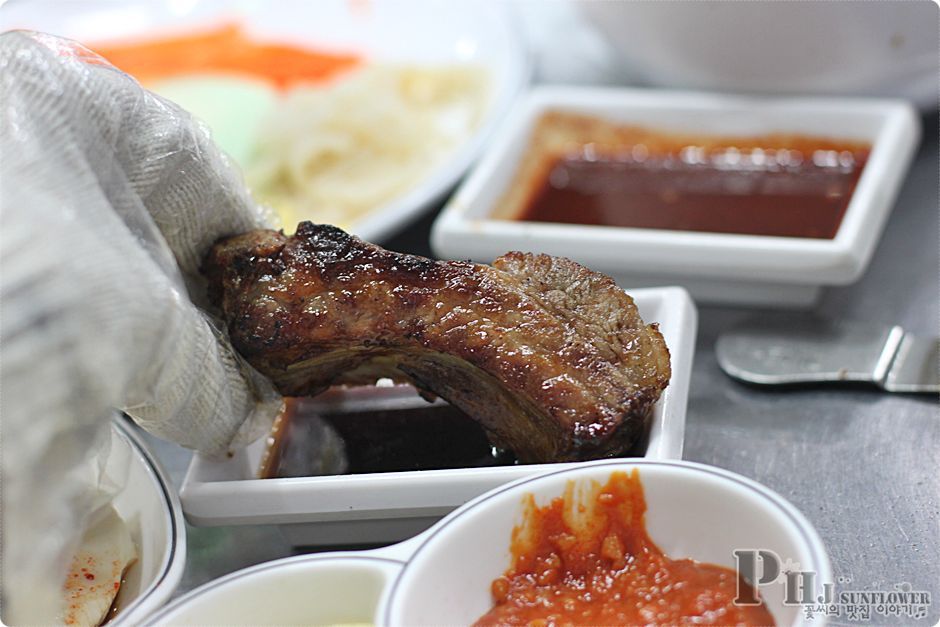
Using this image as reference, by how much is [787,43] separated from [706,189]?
439 millimetres

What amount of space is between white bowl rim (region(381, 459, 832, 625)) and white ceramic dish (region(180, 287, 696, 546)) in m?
0.06

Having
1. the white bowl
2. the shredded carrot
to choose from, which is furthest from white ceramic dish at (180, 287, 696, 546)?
the shredded carrot

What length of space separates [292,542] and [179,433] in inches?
10.9

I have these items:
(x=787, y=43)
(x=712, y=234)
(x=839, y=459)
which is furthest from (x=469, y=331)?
(x=787, y=43)

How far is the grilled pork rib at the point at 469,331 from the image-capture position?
1.49 metres

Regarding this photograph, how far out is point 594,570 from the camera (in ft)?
4.67

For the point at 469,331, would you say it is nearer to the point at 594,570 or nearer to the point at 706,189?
the point at 594,570

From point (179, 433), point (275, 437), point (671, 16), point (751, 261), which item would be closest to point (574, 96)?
point (671, 16)

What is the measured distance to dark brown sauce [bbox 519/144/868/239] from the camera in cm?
243

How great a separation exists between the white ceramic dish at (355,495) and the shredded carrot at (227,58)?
82.5 inches

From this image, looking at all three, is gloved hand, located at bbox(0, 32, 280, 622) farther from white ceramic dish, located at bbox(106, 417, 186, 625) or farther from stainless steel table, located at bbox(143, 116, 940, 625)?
stainless steel table, located at bbox(143, 116, 940, 625)

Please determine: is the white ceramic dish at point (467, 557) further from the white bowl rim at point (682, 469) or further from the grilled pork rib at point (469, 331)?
the grilled pork rib at point (469, 331)

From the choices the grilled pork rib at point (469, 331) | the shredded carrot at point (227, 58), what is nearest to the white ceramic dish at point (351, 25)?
the shredded carrot at point (227, 58)

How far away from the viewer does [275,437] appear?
5.92ft
